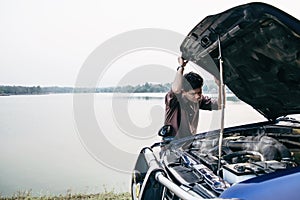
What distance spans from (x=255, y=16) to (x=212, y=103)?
7.91 ft

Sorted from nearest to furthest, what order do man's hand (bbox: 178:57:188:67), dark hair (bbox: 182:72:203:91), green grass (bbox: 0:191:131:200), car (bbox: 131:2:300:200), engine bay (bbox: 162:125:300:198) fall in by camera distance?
car (bbox: 131:2:300:200) → engine bay (bbox: 162:125:300:198) → man's hand (bbox: 178:57:188:67) → dark hair (bbox: 182:72:203:91) → green grass (bbox: 0:191:131:200)

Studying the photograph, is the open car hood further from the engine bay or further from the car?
the engine bay

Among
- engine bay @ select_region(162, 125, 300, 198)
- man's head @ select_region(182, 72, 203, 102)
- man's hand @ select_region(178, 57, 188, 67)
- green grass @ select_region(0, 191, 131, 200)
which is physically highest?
man's hand @ select_region(178, 57, 188, 67)

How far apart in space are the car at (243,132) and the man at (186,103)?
80 centimetres

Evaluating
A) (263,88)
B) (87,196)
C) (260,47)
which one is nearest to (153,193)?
(260,47)

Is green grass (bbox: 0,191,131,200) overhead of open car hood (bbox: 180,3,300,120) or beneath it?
beneath

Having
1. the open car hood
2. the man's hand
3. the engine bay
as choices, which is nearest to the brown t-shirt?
the man's hand

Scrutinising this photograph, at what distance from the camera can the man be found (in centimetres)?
435

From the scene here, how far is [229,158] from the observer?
2504mm

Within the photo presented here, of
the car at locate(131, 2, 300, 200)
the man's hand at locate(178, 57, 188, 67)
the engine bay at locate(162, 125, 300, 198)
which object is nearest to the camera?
the car at locate(131, 2, 300, 200)

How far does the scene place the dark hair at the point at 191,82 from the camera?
4312 mm

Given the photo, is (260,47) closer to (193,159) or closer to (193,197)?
(193,159)

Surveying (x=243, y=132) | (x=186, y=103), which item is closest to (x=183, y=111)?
(x=186, y=103)

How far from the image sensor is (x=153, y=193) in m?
2.45
